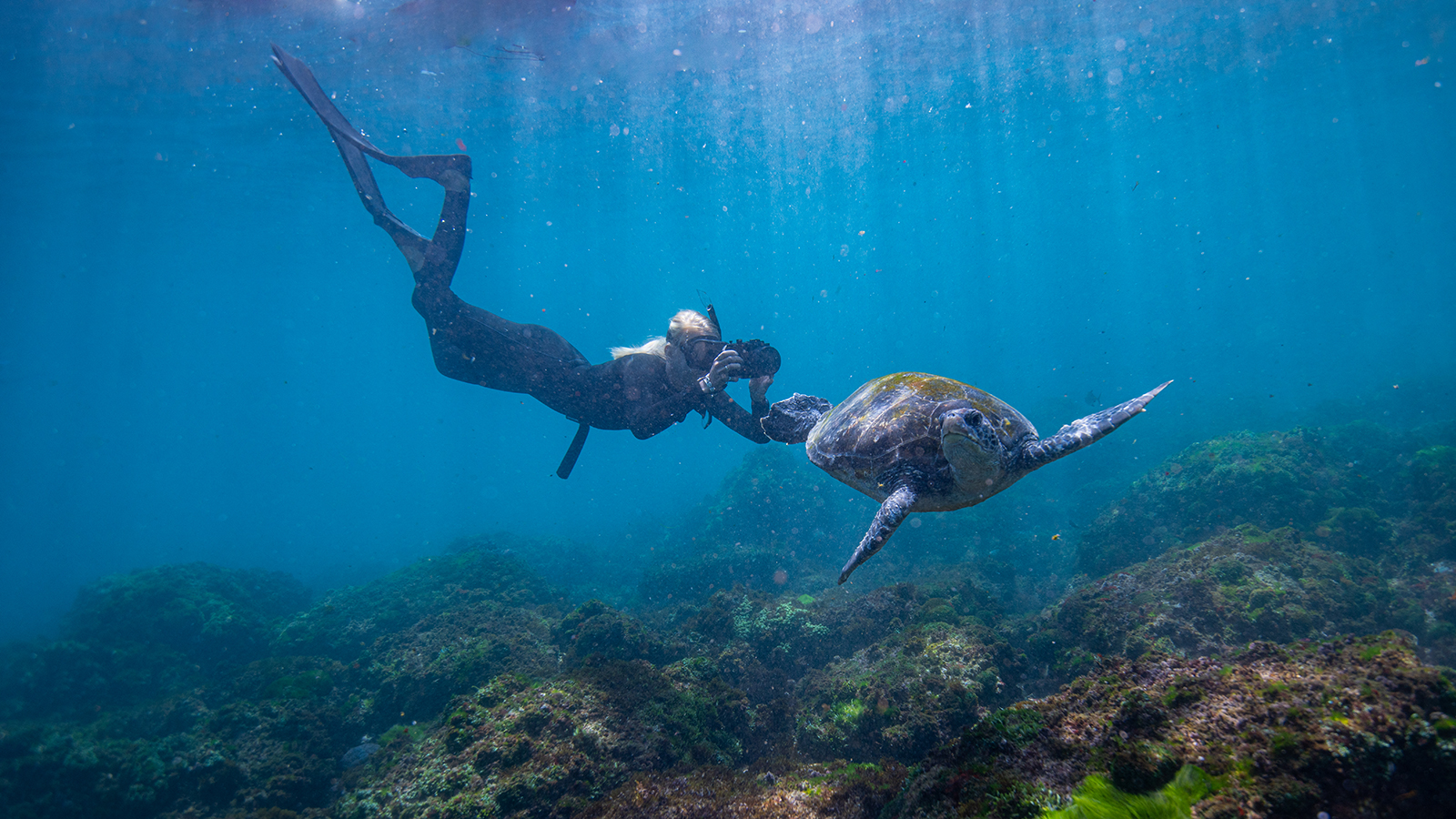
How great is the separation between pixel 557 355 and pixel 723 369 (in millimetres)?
3820

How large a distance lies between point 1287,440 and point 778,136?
28714 millimetres

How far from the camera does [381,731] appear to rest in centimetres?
712

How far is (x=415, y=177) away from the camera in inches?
320

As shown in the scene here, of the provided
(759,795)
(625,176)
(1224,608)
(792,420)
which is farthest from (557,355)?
(625,176)

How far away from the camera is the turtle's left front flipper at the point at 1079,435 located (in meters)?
3.62

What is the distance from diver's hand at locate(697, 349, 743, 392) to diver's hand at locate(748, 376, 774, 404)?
47cm

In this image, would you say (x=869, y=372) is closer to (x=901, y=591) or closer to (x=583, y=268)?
(x=583, y=268)

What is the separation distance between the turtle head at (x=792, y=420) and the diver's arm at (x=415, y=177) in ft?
20.9

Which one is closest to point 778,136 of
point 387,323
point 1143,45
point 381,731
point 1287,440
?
point 1143,45

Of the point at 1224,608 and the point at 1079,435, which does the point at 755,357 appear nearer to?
the point at 1079,435

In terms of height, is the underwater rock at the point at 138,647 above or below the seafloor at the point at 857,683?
above

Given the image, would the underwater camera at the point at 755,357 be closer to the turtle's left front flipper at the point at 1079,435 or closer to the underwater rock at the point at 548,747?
the turtle's left front flipper at the point at 1079,435

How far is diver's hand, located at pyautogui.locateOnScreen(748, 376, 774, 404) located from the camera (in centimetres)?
593

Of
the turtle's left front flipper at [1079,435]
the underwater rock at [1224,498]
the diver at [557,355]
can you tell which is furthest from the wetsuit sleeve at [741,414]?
the underwater rock at [1224,498]
